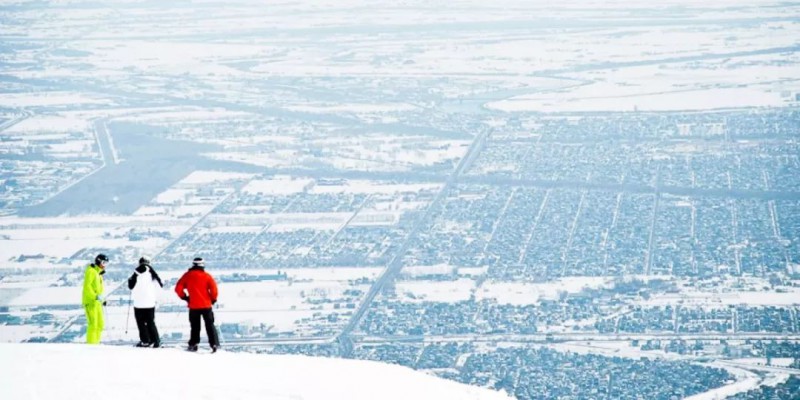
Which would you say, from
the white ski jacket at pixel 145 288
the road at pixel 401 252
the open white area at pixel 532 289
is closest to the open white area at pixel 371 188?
the road at pixel 401 252

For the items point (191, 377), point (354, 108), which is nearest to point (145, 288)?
point (191, 377)

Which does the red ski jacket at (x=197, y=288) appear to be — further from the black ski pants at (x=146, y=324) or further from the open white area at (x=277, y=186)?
the open white area at (x=277, y=186)

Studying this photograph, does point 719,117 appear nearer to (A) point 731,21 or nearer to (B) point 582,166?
(B) point 582,166

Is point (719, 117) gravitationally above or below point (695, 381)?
below

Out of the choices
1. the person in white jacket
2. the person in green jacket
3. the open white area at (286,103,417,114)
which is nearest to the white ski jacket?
the person in white jacket

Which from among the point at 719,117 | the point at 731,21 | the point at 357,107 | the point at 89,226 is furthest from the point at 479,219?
the point at 731,21
